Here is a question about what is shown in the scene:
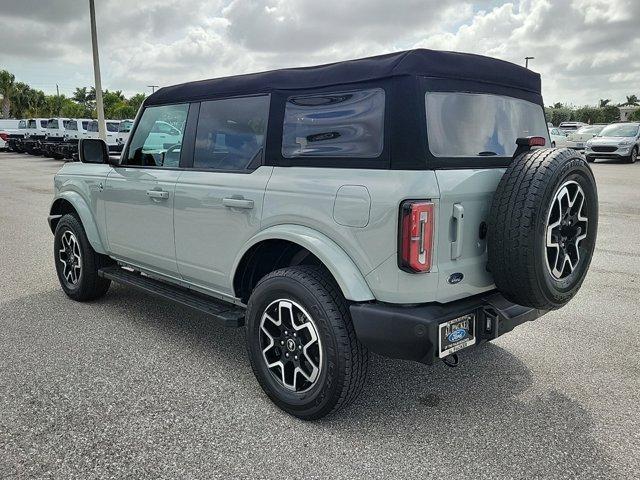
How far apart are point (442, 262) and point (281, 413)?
1253 mm

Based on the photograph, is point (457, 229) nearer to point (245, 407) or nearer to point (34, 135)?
point (245, 407)

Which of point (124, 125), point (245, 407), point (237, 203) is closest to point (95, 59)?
point (124, 125)

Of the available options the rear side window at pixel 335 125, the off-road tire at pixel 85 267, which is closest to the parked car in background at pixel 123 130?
the off-road tire at pixel 85 267

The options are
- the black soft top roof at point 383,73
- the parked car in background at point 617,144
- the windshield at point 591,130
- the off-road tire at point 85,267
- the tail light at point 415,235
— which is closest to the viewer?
the tail light at point 415,235

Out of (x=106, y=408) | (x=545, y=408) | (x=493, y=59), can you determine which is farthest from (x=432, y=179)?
(x=106, y=408)

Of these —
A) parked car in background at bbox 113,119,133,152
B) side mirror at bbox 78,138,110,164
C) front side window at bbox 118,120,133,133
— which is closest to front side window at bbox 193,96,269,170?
→ side mirror at bbox 78,138,110,164

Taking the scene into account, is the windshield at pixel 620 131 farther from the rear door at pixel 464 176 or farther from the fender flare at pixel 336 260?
the fender flare at pixel 336 260

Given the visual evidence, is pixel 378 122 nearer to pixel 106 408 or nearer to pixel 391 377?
pixel 391 377

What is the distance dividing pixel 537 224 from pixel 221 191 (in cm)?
185

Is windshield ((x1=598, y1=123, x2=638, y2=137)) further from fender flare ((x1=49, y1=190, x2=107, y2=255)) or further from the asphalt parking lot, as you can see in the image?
fender flare ((x1=49, y1=190, x2=107, y2=255))

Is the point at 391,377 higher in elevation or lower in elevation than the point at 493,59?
lower

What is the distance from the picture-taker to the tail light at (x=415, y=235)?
251cm

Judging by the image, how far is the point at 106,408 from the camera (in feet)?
10.1

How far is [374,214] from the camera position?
2.61 meters
